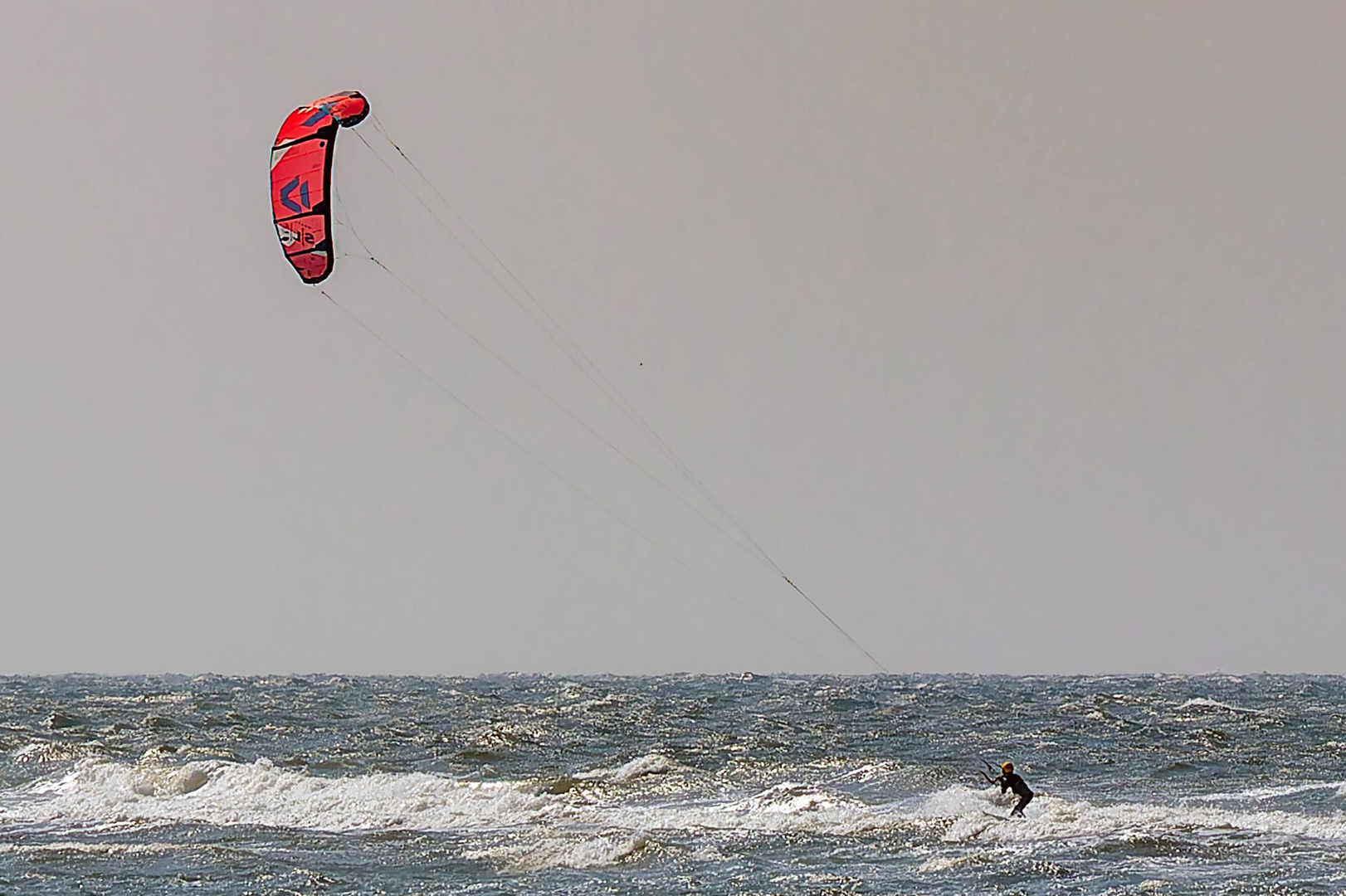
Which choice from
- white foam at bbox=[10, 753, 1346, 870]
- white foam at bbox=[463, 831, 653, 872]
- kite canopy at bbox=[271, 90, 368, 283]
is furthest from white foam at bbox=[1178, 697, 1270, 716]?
kite canopy at bbox=[271, 90, 368, 283]

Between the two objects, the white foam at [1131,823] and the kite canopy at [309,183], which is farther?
the kite canopy at [309,183]

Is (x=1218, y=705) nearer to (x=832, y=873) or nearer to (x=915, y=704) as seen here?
(x=915, y=704)

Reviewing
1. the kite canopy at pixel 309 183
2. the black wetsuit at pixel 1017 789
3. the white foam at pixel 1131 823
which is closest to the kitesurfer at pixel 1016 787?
the black wetsuit at pixel 1017 789

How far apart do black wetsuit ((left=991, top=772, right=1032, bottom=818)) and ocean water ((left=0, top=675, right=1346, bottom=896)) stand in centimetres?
34

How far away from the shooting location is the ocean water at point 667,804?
14.7 m

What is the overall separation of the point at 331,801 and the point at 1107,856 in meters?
11.1

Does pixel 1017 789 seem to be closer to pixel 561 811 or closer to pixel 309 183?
pixel 561 811

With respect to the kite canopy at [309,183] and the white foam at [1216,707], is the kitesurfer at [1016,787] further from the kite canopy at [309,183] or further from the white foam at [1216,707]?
the white foam at [1216,707]

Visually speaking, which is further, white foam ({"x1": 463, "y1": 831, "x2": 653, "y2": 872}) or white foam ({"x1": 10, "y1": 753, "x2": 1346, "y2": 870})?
white foam ({"x1": 10, "y1": 753, "x2": 1346, "y2": 870})

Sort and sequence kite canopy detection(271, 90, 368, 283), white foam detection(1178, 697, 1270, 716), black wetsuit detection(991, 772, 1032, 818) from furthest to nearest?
white foam detection(1178, 697, 1270, 716) → kite canopy detection(271, 90, 368, 283) → black wetsuit detection(991, 772, 1032, 818)

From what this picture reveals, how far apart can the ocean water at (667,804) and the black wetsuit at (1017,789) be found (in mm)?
341

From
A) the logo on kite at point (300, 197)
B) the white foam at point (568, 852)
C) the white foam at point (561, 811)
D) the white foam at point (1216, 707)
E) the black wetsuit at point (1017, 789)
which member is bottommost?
the white foam at point (568, 852)

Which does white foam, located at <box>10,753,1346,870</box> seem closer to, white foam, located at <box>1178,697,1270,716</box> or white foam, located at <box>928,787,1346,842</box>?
white foam, located at <box>928,787,1346,842</box>

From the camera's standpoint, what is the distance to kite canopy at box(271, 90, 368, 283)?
63.4 ft
